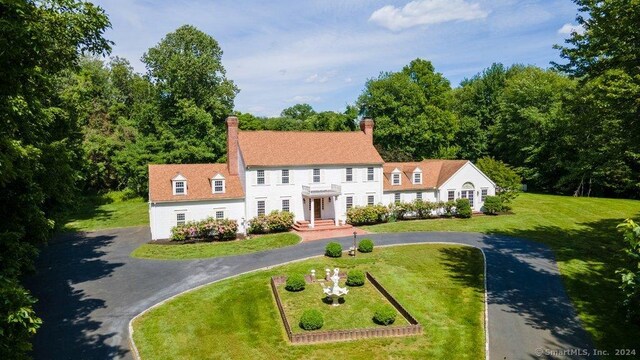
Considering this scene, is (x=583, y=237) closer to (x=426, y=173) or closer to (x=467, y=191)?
(x=467, y=191)

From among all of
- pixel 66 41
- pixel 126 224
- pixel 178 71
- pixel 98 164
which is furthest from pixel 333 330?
pixel 98 164

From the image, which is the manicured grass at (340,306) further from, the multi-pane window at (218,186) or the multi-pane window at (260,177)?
the multi-pane window at (218,186)

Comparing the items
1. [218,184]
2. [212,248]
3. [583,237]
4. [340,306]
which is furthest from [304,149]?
[583,237]

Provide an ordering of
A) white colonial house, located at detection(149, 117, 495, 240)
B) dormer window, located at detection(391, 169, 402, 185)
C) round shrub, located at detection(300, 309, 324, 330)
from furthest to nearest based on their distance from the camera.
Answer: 1. dormer window, located at detection(391, 169, 402, 185)
2. white colonial house, located at detection(149, 117, 495, 240)
3. round shrub, located at detection(300, 309, 324, 330)

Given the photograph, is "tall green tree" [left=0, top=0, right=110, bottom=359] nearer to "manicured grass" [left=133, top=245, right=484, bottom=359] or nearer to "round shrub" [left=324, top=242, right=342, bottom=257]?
"manicured grass" [left=133, top=245, right=484, bottom=359]

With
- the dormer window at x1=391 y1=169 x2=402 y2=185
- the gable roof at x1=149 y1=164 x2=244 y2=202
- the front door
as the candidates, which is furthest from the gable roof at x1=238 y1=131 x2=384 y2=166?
the front door

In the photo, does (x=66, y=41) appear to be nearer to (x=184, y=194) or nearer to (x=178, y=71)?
(x=184, y=194)
